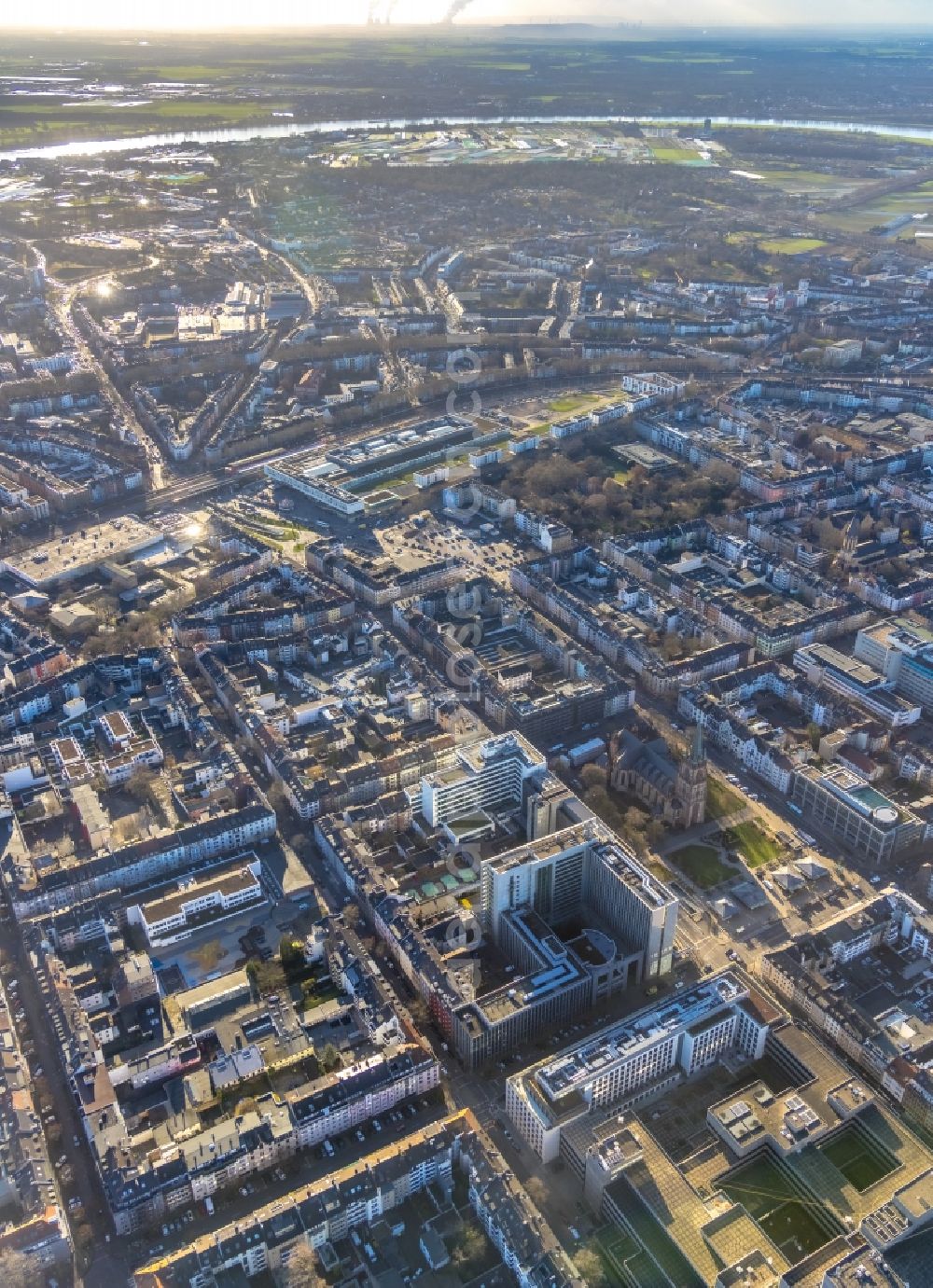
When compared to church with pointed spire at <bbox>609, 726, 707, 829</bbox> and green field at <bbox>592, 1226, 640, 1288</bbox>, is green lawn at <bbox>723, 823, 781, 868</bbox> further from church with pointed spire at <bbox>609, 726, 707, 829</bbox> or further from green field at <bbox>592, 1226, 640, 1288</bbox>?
green field at <bbox>592, 1226, 640, 1288</bbox>

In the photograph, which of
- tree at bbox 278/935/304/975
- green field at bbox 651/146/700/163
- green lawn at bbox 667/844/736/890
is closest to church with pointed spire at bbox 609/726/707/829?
green lawn at bbox 667/844/736/890

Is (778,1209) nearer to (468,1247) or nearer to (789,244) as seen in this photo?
(468,1247)

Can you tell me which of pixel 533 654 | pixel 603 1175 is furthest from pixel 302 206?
pixel 603 1175

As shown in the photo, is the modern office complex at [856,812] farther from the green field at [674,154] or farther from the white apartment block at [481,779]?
the green field at [674,154]

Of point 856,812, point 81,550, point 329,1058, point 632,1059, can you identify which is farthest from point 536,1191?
point 81,550

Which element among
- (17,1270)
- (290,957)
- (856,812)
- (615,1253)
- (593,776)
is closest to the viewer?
(17,1270)

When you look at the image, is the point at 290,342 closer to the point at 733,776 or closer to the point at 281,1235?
the point at 733,776
